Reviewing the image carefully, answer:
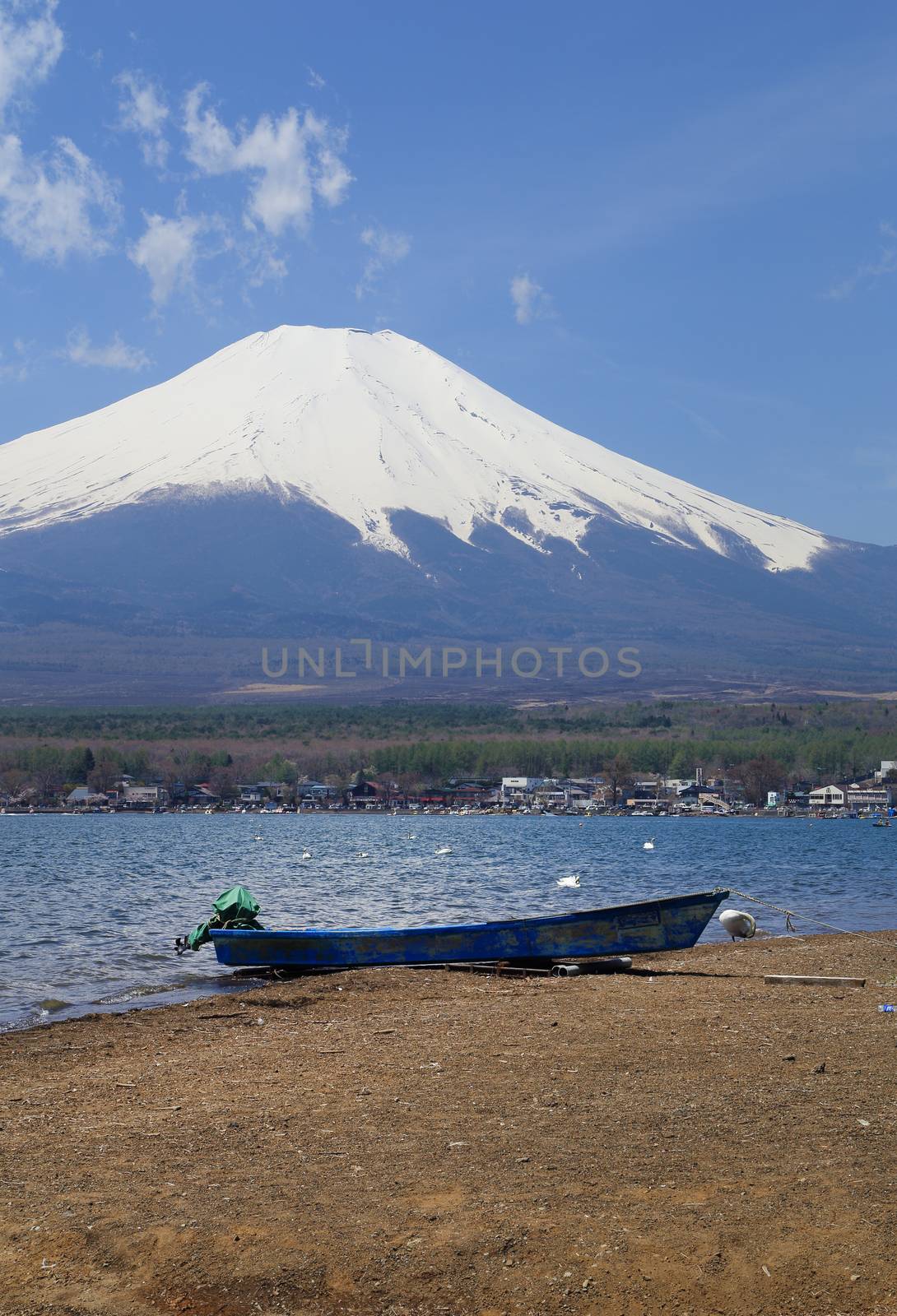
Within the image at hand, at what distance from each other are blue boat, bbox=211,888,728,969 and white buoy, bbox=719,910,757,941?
10.3 ft

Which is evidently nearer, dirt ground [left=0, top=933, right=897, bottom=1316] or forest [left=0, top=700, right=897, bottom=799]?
dirt ground [left=0, top=933, right=897, bottom=1316]

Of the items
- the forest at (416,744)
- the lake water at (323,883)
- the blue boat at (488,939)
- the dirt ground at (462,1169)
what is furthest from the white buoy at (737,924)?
the forest at (416,744)

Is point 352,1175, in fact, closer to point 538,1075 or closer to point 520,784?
point 538,1075

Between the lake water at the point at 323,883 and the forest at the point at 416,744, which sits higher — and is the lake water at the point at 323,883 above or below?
below

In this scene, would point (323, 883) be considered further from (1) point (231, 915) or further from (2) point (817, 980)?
(2) point (817, 980)

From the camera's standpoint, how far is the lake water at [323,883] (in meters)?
21.0

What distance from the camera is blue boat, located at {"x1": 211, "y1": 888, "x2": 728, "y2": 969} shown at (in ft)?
62.3

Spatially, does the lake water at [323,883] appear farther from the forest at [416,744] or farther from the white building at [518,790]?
the forest at [416,744]

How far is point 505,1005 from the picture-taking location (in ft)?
49.6

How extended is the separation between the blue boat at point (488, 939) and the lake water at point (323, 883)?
0.73 metres

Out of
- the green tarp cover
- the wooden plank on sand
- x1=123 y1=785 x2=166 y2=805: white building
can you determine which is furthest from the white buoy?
x1=123 y1=785 x2=166 y2=805: white building

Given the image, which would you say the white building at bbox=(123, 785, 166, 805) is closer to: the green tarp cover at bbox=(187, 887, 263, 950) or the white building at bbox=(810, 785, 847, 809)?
the white building at bbox=(810, 785, 847, 809)

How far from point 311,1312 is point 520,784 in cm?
12604

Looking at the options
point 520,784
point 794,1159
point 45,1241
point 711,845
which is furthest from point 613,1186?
point 520,784
